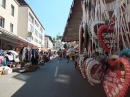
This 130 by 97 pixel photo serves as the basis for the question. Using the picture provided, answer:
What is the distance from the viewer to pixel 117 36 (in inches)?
112

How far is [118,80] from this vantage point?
228cm

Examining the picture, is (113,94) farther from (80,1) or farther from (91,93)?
(80,1)

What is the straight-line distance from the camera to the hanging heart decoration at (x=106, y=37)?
3.01 m

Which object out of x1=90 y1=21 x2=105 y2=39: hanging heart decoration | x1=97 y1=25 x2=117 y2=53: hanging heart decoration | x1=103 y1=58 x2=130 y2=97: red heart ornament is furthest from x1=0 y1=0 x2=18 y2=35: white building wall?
x1=103 y1=58 x2=130 y2=97: red heart ornament

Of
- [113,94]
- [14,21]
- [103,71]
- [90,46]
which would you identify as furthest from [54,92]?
[14,21]

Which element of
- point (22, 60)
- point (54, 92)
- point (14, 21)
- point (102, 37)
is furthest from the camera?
point (14, 21)

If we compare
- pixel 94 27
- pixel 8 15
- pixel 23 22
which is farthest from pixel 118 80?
pixel 23 22

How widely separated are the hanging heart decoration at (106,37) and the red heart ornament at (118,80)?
0.43 m

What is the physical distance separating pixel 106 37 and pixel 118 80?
1057 mm

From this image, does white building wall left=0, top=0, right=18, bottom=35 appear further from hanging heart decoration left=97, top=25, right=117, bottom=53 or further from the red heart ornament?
the red heart ornament

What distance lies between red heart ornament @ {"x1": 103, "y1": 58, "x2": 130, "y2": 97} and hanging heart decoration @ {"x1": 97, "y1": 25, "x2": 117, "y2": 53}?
43 centimetres

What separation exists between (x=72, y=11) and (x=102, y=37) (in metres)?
3.12

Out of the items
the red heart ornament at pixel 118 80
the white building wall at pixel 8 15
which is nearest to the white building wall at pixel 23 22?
the white building wall at pixel 8 15

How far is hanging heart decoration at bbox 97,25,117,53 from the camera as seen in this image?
301 cm
